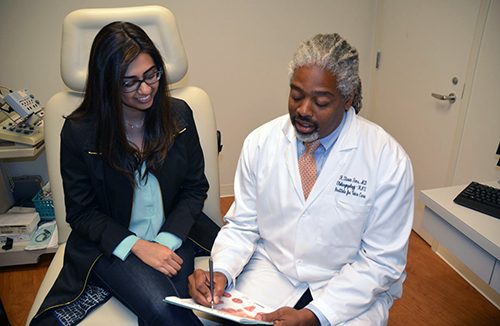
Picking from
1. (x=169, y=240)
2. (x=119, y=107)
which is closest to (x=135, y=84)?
(x=119, y=107)

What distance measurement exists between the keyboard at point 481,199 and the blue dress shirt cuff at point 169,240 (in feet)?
3.22

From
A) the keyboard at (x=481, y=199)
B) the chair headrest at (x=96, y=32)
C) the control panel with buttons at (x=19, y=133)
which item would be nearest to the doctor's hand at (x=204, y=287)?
the chair headrest at (x=96, y=32)

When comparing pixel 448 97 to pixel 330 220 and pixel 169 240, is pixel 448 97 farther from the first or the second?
pixel 169 240

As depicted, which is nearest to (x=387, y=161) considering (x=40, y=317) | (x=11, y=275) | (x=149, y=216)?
(x=149, y=216)

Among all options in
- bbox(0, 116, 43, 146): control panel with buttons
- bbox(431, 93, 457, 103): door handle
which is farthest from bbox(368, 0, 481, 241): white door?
bbox(0, 116, 43, 146): control panel with buttons

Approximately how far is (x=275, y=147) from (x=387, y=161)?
1.11ft

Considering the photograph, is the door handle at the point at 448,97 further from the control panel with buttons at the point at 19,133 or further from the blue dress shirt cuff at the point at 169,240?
the control panel with buttons at the point at 19,133

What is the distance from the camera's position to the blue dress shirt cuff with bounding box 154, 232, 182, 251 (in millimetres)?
1201

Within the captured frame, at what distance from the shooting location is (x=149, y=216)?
1.26 meters

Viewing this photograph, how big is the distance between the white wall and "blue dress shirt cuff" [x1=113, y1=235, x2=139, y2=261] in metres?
1.48

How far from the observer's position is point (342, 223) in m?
1.07

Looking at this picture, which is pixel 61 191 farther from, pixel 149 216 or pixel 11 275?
pixel 11 275

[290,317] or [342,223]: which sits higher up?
[342,223]

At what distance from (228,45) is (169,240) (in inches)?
60.2
